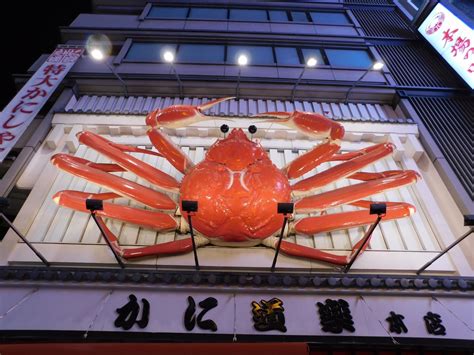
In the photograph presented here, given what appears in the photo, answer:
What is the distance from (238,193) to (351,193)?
1463 millimetres

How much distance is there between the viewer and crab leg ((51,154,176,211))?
12.3 feet

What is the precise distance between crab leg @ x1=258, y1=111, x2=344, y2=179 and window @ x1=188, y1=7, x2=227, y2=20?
23.0ft

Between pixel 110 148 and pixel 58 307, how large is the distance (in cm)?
208

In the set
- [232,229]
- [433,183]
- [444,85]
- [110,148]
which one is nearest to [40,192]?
[110,148]

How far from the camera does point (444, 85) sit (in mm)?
7051

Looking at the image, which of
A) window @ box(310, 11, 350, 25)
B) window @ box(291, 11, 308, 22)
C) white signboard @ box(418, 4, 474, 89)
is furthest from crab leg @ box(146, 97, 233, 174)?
window @ box(310, 11, 350, 25)

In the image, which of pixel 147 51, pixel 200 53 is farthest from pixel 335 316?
pixel 147 51

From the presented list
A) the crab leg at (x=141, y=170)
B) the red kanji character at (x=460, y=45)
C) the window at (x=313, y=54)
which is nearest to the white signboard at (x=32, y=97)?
the crab leg at (x=141, y=170)

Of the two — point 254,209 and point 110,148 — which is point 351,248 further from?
point 110,148

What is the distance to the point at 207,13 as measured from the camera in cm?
979

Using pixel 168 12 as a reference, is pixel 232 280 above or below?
below

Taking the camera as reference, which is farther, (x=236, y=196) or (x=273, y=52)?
(x=273, y=52)

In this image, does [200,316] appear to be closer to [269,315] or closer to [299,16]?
[269,315]

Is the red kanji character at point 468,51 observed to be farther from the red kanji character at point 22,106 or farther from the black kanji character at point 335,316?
the red kanji character at point 22,106
